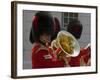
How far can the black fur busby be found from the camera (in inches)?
84.6

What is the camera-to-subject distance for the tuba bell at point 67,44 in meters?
2.10

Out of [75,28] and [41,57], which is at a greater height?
[75,28]

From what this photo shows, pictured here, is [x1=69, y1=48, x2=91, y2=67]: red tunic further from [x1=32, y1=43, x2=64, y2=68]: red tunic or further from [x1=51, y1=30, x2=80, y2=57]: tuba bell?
[x1=32, y1=43, x2=64, y2=68]: red tunic

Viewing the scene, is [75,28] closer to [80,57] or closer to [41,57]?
[80,57]

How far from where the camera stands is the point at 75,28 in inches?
85.7

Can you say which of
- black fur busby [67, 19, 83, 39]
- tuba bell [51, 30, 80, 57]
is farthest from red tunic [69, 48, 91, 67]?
Result: black fur busby [67, 19, 83, 39]

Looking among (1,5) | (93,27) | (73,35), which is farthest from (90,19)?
(1,5)

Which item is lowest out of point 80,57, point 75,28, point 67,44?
point 80,57

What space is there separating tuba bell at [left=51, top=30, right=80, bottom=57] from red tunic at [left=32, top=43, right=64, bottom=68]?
86 millimetres

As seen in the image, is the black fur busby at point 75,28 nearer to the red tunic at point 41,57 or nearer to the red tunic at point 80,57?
the red tunic at point 80,57

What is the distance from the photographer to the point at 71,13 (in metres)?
2.14

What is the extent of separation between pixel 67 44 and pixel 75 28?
0.16m

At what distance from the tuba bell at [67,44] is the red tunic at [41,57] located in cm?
9

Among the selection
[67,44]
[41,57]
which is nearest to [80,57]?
[67,44]
